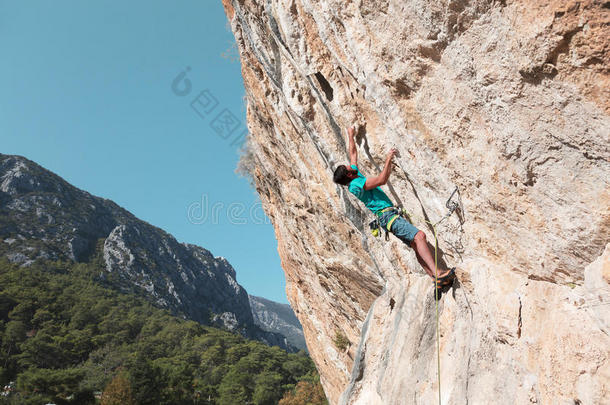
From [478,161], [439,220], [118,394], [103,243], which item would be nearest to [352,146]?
[439,220]

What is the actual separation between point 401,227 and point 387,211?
12.1 inches

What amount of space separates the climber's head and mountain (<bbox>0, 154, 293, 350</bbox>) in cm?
7785

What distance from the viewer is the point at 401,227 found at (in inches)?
175

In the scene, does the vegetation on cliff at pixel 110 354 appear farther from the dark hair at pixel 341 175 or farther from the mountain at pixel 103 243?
the dark hair at pixel 341 175

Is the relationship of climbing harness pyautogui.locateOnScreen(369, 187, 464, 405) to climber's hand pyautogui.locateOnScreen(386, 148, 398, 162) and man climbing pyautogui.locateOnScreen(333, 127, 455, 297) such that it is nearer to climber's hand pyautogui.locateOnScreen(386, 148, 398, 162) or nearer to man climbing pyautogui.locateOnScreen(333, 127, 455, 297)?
man climbing pyautogui.locateOnScreen(333, 127, 455, 297)

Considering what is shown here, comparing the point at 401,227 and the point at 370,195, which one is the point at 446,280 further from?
the point at 370,195

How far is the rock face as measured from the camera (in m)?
2.60

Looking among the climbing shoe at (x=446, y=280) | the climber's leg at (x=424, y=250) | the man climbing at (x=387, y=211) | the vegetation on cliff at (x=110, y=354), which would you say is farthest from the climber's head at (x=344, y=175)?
the vegetation on cliff at (x=110, y=354)

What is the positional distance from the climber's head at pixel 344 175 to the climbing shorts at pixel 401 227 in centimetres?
66

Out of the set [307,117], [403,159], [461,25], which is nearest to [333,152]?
[307,117]

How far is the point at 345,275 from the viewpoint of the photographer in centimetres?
851

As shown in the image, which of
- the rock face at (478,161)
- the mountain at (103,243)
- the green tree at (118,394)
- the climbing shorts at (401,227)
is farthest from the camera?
the mountain at (103,243)

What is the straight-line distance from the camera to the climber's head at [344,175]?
15.3 ft

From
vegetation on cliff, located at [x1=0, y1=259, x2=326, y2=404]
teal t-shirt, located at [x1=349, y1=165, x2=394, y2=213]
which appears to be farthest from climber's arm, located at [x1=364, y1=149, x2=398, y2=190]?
vegetation on cliff, located at [x1=0, y1=259, x2=326, y2=404]
